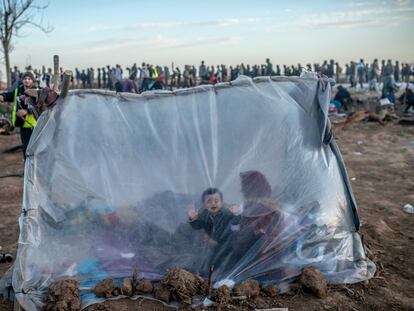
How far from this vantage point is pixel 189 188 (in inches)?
136

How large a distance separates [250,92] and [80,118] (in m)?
1.49

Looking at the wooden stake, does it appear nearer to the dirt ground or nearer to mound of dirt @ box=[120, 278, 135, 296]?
mound of dirt @ box=[120, 278, 135, 296]

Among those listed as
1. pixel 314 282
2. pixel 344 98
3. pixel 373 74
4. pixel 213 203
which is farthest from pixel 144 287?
pixel 373 74

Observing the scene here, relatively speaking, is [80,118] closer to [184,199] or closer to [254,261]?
[184,199]

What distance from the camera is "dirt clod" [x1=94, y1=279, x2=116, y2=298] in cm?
317

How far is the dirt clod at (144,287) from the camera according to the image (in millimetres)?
3225

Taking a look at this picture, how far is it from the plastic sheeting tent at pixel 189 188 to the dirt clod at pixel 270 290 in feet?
0.28

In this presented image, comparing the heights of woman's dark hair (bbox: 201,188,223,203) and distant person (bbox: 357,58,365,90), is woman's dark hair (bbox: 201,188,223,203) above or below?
below

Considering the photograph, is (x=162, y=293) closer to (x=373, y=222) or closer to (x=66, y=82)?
(x=66, y=82)

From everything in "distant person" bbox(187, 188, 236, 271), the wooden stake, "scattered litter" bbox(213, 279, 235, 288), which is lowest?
"scattered litter" bbox(213, 279, 235, 288)

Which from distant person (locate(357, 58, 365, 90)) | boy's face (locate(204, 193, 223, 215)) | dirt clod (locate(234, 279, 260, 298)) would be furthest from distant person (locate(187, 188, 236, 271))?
distant person (locate(357, 58, 365, 90))

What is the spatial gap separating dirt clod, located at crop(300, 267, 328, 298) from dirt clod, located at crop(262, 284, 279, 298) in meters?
0.22

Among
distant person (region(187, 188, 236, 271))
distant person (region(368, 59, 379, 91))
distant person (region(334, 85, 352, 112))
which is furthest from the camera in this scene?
distant person (region(368, 59, 379, 91))

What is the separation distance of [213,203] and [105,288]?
3.52 feet
